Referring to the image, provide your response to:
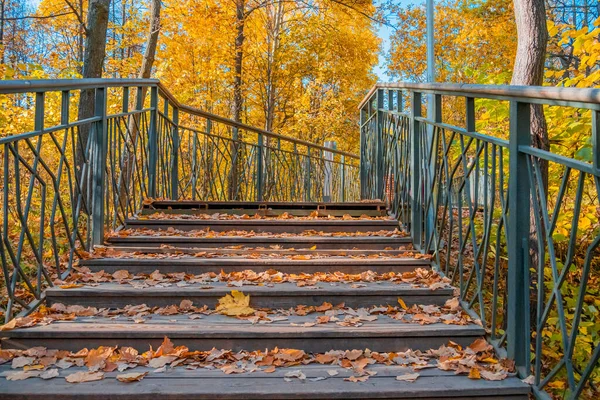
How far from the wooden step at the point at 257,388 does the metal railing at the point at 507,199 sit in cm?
28

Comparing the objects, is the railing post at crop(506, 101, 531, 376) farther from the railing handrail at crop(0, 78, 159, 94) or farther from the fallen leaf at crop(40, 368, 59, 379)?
the railing handrail at crop(0, 78, 159, 94)

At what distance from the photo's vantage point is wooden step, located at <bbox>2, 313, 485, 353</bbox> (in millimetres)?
2641

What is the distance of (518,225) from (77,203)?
2.78 metres

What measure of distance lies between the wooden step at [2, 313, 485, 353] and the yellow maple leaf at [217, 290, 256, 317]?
0.78 ft

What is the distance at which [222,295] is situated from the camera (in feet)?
10.3

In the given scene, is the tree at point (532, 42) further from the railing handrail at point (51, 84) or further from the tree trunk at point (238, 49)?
the tree trunk at point (238, 49)

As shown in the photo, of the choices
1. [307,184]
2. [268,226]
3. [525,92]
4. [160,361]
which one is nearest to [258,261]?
[268,226]

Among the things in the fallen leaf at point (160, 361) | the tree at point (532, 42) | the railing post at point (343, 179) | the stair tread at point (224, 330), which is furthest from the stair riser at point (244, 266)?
the railing post at point (343, 179)

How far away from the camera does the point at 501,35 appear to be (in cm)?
1594

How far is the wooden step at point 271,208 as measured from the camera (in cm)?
515

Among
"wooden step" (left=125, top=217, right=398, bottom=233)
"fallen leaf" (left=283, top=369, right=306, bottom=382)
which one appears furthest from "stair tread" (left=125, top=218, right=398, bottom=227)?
"fallen leaf" (left=283, top=369, right=306, bottom=382)

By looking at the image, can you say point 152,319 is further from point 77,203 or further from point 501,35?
point 501,35

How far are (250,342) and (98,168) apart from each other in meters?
2.03

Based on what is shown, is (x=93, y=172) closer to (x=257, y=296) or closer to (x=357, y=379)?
(x=257, y=296)
